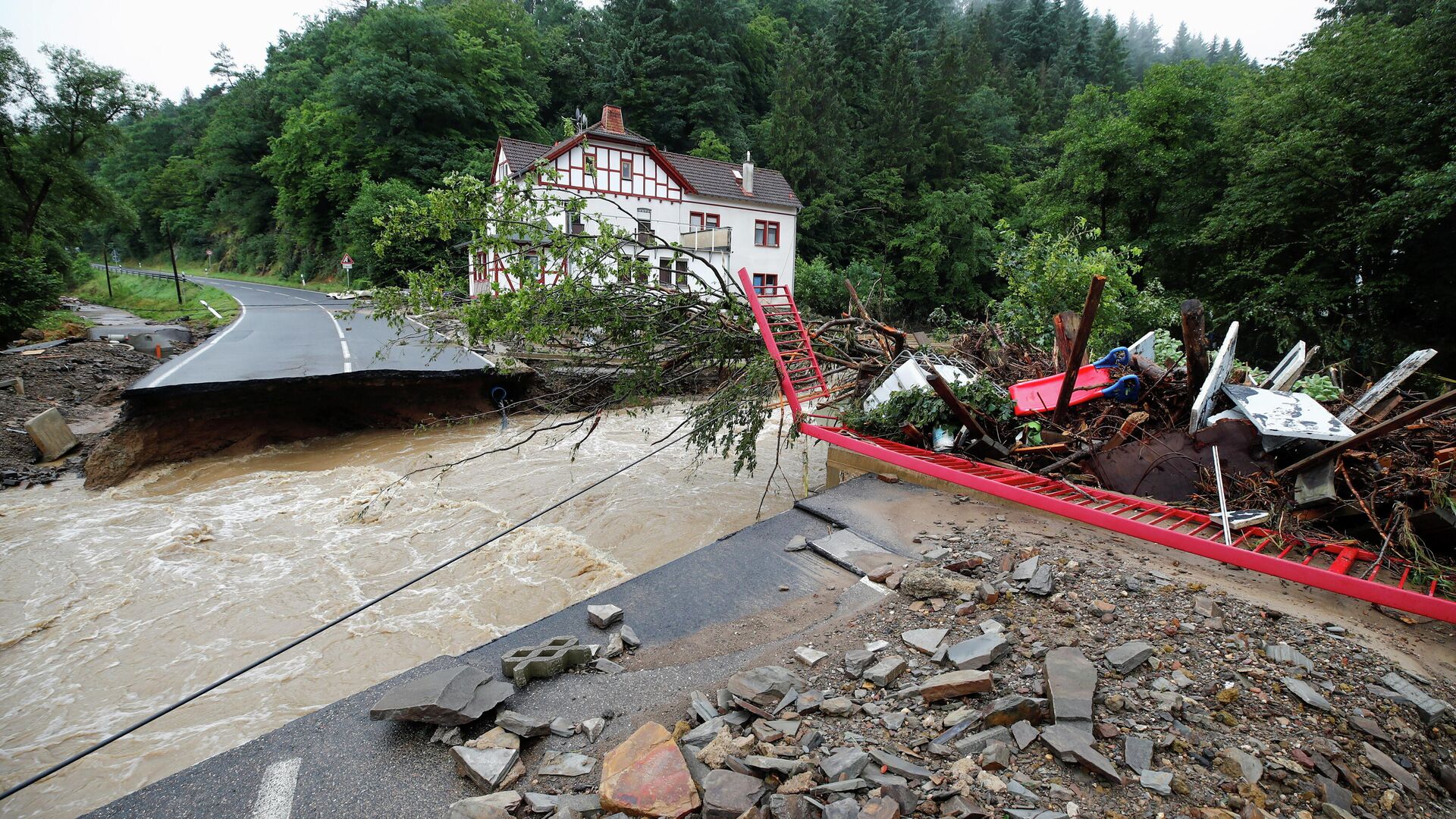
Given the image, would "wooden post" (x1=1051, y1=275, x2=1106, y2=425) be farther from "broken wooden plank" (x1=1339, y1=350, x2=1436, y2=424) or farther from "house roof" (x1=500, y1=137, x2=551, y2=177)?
"house roof" (x1=500, y1=137, x2=551, y2=177)

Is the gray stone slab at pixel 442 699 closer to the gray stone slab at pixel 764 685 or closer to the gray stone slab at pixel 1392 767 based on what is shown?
the gray stone slab at pixel 764 685

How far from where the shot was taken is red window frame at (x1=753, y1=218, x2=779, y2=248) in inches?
1185

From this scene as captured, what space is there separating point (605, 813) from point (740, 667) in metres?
1.15

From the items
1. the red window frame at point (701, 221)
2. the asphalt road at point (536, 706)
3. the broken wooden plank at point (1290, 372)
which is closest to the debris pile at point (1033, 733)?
the asphalt road at point (536, 706)

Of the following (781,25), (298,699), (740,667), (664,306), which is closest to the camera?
(740,667)

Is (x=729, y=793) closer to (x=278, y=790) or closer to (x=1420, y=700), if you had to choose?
(x=278, y=790)

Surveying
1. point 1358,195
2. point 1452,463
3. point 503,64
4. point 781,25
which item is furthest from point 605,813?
point 781,25

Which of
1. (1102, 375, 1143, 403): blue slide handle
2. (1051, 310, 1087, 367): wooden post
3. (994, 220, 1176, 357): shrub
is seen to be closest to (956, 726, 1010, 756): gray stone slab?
(1102, 375, 1143, 403): blue slide handle

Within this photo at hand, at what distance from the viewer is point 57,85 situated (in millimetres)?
25172

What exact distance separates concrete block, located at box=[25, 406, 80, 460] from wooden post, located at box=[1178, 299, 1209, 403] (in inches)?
623

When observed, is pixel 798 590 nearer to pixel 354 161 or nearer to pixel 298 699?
pixel 298 699

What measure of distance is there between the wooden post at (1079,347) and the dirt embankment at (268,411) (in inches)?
347

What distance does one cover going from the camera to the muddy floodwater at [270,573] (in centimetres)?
497

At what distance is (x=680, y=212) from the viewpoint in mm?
28109
